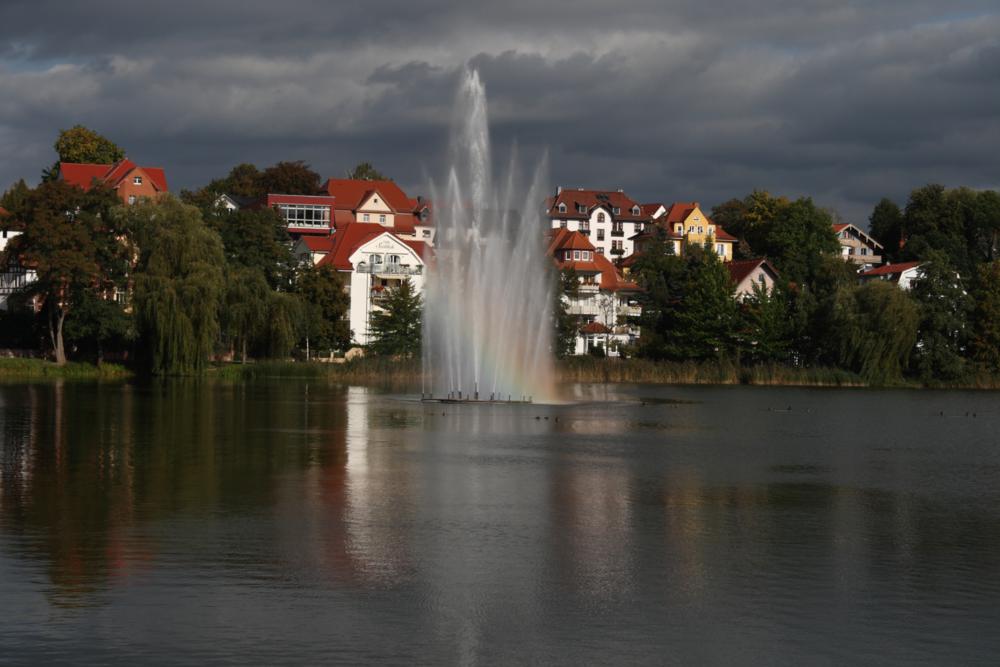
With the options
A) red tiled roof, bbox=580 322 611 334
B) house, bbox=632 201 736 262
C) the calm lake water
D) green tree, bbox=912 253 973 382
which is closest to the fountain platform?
the calm lake water

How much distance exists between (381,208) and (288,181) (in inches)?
758

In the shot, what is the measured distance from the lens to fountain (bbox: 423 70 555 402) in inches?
2180

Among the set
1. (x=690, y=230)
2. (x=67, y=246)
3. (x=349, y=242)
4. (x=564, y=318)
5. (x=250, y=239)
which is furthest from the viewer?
(x=690, y=230)

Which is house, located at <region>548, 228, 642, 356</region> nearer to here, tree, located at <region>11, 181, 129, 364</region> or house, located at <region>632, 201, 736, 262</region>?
house, located at <region>632, 201, 736, 262</region>

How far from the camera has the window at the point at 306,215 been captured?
463ft

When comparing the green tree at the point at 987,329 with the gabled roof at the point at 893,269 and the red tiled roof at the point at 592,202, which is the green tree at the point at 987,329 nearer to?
the gabled roof at the point at 893,269

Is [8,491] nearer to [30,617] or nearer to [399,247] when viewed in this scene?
[30,617]

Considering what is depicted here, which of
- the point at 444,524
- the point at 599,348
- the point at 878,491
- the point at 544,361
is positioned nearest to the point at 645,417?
the point at 544,361

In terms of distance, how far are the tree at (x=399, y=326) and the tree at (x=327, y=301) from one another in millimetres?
4089

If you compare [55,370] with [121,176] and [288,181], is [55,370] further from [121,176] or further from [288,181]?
[288,181]

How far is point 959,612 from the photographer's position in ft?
54.3

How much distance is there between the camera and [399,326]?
101812 mm

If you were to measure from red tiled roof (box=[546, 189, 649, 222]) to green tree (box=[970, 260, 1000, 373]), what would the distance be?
256 feet

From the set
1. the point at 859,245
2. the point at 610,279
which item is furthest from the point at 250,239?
the point at 859,245
